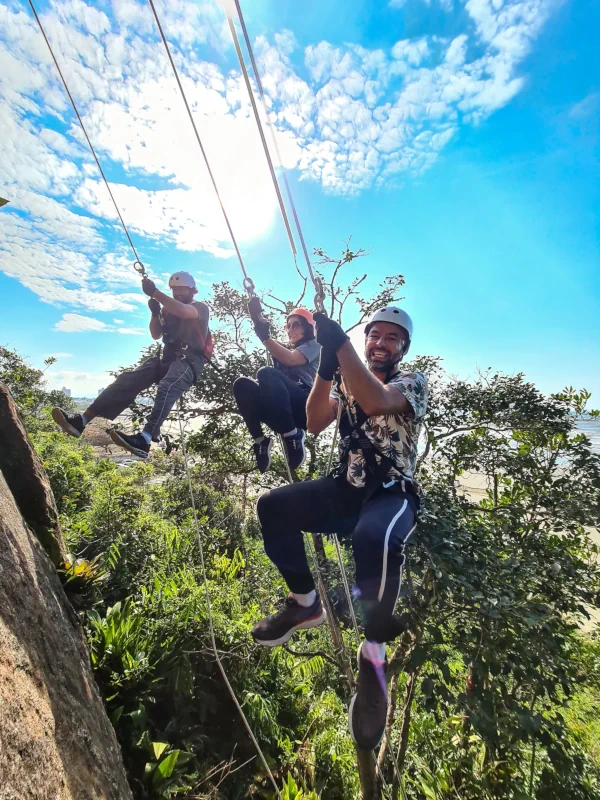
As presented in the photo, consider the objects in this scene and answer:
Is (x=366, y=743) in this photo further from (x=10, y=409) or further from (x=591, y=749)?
(x=591, y=749)

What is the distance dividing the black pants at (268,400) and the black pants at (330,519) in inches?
38.4

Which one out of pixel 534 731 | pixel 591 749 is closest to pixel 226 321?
pixel 534 731

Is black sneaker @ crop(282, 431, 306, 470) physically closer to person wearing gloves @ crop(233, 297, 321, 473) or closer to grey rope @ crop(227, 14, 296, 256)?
person wearing gloves @ crop(233, 297, 321, 473)

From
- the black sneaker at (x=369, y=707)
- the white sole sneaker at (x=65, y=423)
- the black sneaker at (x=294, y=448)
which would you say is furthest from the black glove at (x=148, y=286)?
the black sneaker at (x=369, y=707)

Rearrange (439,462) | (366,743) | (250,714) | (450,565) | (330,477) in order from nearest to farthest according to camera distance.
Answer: (366,743)
(330,477)
(450,565)
(250,714)
(439,462)

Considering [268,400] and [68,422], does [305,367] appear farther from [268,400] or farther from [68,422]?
[68,422]

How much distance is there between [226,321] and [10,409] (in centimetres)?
416

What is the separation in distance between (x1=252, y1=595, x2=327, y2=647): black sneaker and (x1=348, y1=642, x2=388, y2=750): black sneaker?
2.02 feet

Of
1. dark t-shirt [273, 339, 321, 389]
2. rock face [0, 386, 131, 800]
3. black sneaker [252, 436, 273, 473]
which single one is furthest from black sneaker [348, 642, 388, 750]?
dark t-shirt [273, 339, 321, 389]

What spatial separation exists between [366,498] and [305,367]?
1.83 metres

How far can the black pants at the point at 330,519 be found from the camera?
6.54 feet

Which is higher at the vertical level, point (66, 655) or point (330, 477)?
point (330, 477)

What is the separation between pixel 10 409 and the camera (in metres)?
3.96

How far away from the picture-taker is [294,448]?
11.9ft
